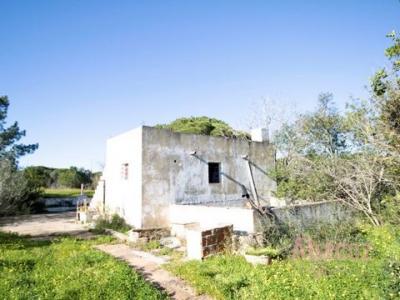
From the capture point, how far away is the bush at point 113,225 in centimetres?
1251

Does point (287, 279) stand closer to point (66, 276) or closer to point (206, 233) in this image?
point (206, 233)

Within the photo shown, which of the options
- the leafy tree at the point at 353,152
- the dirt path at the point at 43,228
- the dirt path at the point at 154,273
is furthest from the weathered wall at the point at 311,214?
the dirt path at the point at 43,228

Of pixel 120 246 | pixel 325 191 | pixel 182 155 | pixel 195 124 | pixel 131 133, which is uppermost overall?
pixel 195 124

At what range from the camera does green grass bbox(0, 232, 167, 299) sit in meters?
5.71

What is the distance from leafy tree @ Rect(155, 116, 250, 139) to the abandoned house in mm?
11003

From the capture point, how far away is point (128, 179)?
1291 centimetres

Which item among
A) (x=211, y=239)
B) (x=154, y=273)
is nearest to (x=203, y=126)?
(x=211, y=239)

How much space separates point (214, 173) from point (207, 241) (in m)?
6.33

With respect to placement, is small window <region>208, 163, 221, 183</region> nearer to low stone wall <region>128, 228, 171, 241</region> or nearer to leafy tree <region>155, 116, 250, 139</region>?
low stone wall <region>128, 228, 171, 241</region>

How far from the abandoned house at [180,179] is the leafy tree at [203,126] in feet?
36.1

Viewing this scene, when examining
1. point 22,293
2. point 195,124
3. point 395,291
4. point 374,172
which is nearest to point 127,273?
point 22,293

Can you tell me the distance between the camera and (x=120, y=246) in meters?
10.4

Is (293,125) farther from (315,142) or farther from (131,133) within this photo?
(131,133)

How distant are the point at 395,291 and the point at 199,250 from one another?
184 inches
